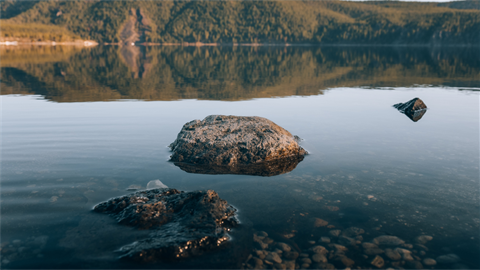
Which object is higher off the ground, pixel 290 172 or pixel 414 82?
pixel 414 82

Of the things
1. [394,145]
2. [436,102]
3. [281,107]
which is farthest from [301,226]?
[436,102]

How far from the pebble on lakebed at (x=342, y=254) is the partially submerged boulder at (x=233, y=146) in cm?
398

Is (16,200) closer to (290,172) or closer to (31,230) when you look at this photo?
(31,230)

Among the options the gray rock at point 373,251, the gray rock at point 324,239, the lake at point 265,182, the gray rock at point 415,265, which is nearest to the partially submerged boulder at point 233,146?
the lake at point 265,182

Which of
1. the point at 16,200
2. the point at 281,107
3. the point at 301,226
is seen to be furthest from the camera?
the point at 281,107

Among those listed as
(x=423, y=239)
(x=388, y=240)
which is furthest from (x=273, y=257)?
(x=423, y=239)

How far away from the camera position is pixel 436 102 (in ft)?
77.3

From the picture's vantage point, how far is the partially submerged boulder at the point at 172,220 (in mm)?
5887

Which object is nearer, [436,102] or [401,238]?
[401,238]

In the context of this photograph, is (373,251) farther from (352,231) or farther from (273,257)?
(273,257)

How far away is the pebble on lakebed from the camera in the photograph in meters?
5.78

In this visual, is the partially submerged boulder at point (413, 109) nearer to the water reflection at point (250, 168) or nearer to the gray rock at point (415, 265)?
the water reflection at point (250, 168)

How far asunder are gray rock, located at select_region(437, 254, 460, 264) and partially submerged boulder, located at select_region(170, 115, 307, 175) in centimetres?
503

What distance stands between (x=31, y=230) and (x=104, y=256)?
6.32 ft
